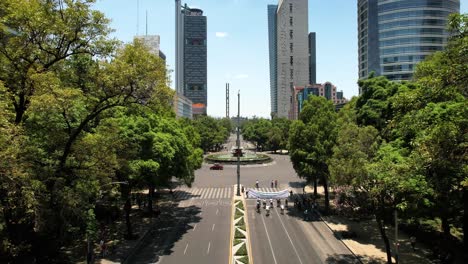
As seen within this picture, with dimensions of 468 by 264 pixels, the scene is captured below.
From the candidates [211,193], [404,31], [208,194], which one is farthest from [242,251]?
[404,31]

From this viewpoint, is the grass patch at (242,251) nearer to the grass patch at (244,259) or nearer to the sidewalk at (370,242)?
the grass patch at (244,259)

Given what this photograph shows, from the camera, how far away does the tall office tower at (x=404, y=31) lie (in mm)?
111562

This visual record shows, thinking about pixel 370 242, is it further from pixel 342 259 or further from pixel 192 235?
pixel 192 235

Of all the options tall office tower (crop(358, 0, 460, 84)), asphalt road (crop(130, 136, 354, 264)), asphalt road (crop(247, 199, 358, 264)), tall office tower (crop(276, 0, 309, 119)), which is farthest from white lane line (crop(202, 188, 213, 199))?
tall office tower (crop(276, 0, 309, 119))

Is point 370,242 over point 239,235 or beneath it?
beneath

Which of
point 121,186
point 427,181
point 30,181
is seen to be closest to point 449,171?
point 427,181

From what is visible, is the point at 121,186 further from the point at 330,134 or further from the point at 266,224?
the point at 330,134

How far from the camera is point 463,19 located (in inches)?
468

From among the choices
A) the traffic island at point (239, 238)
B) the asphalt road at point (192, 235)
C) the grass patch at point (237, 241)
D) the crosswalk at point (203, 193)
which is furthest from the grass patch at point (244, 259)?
the crosswalk at point (203, 193)

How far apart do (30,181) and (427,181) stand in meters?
19.9

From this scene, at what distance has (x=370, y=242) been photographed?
1128 inches

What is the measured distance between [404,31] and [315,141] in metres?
95.1

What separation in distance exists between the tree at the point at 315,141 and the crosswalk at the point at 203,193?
514 inches

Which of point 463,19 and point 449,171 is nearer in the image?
point 463,19
